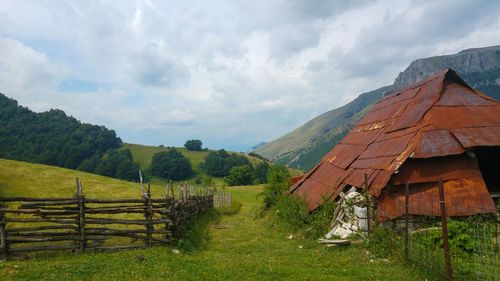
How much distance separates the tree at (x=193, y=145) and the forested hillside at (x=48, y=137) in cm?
2698

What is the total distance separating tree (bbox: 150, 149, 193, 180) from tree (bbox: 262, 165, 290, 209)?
250 feet

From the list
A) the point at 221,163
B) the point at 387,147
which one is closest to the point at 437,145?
the point at 387,147

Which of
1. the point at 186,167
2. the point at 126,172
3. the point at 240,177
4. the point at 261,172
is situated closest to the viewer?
the point at 240,177

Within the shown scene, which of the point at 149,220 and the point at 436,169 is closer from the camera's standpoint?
the point at 149,220

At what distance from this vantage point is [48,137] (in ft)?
300

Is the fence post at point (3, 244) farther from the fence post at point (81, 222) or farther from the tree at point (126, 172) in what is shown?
the tree at point (126, 172)

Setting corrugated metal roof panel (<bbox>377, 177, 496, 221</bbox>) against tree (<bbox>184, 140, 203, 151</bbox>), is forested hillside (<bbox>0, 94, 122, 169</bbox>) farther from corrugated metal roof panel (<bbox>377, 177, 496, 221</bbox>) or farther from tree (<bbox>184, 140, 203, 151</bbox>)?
corrugated metal roof panel (<bbox>377, 177, 496, 221</bbox>)

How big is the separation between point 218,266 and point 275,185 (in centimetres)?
1294

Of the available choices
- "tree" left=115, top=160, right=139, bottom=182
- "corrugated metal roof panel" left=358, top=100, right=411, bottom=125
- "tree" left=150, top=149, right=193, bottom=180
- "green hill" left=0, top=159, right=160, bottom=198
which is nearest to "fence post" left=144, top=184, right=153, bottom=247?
"corrugated metal roof panel" left=358, top=100, right=411, bottom=125

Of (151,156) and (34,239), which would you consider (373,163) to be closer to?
(34,239)

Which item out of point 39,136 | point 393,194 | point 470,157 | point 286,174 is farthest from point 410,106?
point 39,136

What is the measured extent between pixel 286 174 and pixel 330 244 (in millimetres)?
11882

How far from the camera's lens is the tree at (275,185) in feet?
71.3

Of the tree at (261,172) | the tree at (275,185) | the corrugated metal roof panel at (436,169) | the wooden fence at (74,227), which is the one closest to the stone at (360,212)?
A: the corrugated metal roof panel at (436,169)
